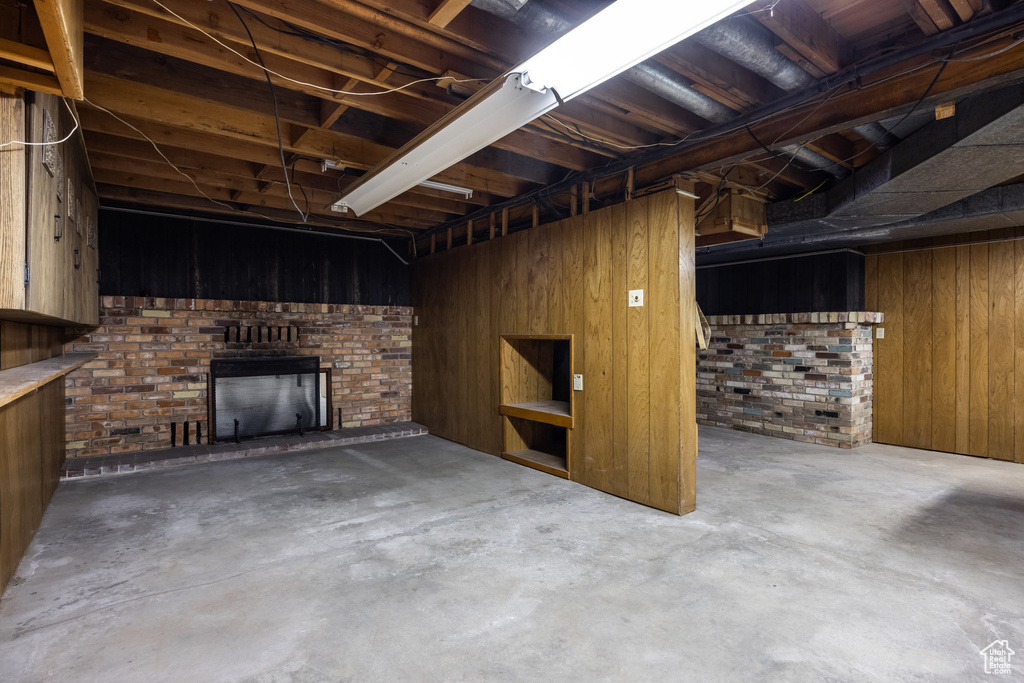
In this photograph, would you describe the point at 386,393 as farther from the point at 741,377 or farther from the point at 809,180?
the point at 809,180

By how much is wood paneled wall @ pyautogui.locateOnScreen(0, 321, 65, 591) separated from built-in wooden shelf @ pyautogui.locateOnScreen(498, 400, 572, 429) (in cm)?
330

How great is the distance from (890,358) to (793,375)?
1.03 metres

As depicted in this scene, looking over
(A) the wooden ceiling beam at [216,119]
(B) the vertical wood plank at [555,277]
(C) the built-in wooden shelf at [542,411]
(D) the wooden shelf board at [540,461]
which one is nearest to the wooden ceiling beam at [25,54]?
(A) the wooden ceiling beam at [216,119]

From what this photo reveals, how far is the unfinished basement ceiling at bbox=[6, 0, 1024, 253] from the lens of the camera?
2.07m

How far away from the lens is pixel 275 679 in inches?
67.0

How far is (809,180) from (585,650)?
12.9 feet

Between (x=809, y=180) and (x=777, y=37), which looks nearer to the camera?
(x=777, y=37)

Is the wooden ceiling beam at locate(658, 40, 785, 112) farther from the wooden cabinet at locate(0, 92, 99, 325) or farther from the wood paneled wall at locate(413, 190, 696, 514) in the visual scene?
the wooden cabinet at locate(0, 92, 99, 325)

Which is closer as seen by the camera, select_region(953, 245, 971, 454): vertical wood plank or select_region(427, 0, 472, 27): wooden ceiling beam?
select_region(427, 0, 472, 27): wooden ceiling beam

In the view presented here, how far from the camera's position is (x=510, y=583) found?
2355mm

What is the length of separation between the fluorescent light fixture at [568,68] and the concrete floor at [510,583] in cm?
228

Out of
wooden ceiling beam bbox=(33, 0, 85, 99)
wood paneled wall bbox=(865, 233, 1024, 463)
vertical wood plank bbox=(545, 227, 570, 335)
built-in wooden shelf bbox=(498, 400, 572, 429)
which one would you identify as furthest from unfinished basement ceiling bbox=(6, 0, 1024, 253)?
built-in wooden shelf bbox=(498, 400, 572, 429)

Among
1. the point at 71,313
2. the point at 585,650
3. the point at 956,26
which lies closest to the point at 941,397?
the point at 956,26

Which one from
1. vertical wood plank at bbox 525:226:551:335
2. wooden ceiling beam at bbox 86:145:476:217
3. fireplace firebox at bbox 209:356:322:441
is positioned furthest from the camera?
fireplace firebox at bbox 209:356:322:441
